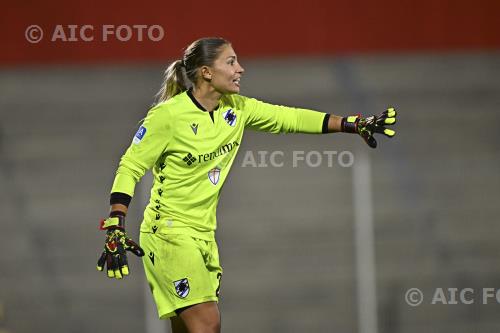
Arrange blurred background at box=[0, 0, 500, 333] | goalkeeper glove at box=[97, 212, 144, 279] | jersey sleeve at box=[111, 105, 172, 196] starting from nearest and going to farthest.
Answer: goalkeeper glove at box=[97, 212, 144, 279], jersey sleeve at box=[111, 105, 172, 196], blurred background at box=[0, 0, 500, 333]

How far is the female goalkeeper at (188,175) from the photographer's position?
12.5 feet

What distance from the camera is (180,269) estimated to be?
12.6ft

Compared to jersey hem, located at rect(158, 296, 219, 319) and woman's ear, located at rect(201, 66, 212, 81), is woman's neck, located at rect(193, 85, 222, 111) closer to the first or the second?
woman's ear, located at rect(201, 66, 212, 81)

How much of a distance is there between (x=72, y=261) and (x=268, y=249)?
1.00 metres

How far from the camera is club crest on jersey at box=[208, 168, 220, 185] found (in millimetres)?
3904

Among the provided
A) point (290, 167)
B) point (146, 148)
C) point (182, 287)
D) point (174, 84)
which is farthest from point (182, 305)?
point (290, 167)

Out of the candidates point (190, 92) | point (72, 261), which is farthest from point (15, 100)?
point (190, 92)

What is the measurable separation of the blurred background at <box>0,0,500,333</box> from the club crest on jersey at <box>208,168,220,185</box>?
1.45 meters

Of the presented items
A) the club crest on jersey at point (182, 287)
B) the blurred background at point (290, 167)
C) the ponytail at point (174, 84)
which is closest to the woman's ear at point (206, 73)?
the ponytail at point (174, 84)

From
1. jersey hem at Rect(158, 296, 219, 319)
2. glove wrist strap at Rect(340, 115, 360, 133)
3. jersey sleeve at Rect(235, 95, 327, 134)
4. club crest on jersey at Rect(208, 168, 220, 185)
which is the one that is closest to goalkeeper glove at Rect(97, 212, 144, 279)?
jersey hem at Rect(158, 296, 219, 319)

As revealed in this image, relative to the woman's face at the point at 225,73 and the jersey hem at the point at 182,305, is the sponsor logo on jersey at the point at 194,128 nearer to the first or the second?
the woman's face at the point at 225,73

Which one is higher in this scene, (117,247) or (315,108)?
(315,108)

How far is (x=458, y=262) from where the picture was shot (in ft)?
17.6

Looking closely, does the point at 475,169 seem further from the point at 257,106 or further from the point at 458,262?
the point at 257,106
